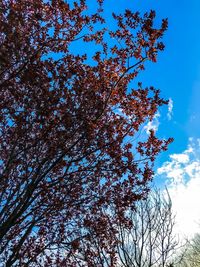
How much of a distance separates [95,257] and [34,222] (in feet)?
19.7

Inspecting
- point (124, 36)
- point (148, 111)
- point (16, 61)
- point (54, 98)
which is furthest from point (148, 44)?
point (16, 61)

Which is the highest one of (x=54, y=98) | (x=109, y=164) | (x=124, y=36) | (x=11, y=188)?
(x=124, y=36)

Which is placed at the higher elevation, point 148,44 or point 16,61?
point 148,44

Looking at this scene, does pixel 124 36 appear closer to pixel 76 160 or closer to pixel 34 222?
pixel 76 160

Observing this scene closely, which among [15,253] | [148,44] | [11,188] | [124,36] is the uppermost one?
[124,36]

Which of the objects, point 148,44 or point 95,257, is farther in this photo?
point 95,257

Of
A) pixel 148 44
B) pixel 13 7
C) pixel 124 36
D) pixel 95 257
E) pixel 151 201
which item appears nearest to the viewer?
pixel 13 7

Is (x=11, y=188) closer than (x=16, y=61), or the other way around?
(x=16, y=61)

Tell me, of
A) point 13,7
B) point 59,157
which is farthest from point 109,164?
point 13,7

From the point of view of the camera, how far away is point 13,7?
7.29 m

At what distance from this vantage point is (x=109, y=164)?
8.56 m

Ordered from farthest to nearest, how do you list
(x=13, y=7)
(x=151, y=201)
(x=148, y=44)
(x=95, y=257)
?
(x=151, y=201)
(x=95, y=257)
(x=148, y=44)
(x=13, y=7)

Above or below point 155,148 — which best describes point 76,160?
below

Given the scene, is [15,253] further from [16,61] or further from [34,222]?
[16,61]
